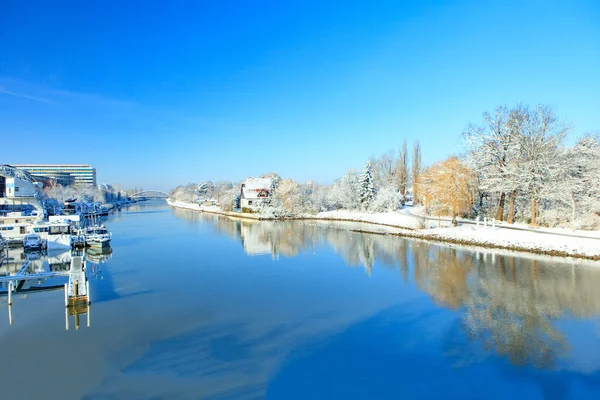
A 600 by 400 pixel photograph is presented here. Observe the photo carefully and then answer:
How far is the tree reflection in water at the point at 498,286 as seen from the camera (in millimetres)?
9070

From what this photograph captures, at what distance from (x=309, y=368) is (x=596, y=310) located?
9632mm

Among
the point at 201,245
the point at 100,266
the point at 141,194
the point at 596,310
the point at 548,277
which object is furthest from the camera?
the point at 141,194

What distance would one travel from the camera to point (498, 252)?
21.1 m

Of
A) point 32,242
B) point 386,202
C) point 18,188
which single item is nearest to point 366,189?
point 386,202

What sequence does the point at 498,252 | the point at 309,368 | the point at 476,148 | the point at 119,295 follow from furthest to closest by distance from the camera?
the point at 476,148 → the point at 498,252 → the point at 119,295 → the point at 309,368

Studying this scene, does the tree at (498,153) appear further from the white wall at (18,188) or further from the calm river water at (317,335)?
the white wall at (18,188)

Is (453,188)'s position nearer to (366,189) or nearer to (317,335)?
(366,189)

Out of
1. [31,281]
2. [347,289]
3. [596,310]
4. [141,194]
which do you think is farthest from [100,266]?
[141,194]

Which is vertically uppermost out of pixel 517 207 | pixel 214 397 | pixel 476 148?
pixel 476 148

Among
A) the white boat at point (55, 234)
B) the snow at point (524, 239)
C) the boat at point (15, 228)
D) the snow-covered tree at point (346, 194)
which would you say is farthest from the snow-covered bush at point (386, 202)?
the boat at point (15, 228)

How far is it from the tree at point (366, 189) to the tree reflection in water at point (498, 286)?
18700mm

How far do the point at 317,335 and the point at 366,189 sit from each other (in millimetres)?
37107

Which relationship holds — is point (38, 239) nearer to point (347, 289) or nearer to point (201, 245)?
point (201, 245)

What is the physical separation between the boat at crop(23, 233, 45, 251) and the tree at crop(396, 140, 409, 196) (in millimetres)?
45826
